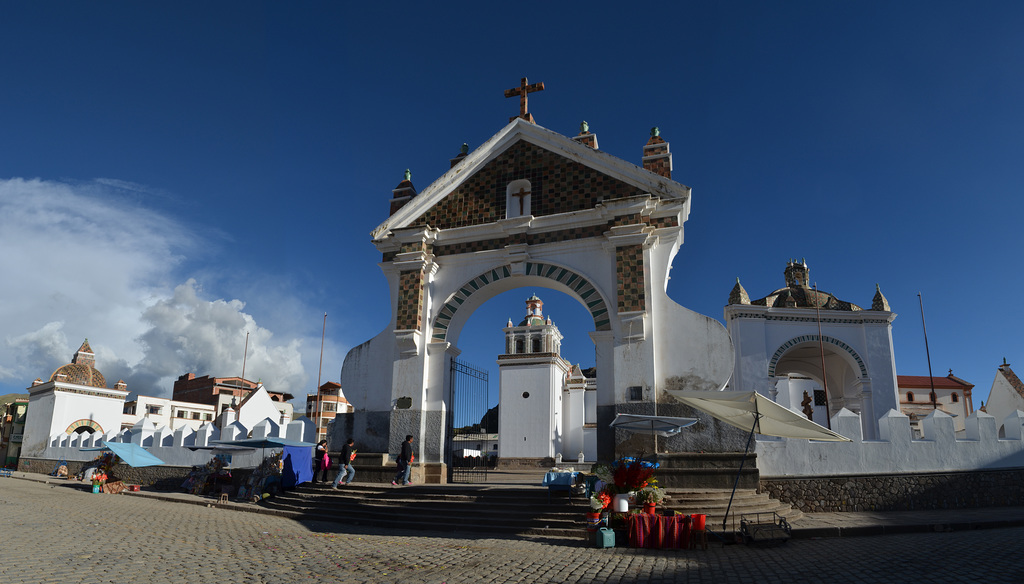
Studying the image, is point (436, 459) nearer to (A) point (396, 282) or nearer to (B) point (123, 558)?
(A) point (396, 282)

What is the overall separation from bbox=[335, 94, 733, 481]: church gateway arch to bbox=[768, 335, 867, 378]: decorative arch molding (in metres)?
10.4

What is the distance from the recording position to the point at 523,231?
13.1 meters

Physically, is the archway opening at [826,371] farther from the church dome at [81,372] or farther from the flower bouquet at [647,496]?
the church dome at [81,372]

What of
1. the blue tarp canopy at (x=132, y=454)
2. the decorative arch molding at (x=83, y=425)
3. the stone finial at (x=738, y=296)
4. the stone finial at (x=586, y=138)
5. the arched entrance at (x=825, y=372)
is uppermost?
the stone finial at (x=586, y=138)

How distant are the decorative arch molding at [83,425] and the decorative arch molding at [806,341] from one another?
28.1 meters

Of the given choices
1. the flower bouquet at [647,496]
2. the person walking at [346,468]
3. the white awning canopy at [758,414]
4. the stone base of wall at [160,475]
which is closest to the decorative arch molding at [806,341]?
the white awning canopy at [758,414]

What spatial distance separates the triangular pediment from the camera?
1302 cm

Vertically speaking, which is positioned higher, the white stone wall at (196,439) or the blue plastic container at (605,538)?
the white stone wall at (196,439)

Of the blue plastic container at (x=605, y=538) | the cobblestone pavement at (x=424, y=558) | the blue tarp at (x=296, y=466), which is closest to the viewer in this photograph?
the cobblestone pavement at (x=424, y=558)

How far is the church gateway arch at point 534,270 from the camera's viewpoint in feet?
38.3

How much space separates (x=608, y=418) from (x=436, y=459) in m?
3.67

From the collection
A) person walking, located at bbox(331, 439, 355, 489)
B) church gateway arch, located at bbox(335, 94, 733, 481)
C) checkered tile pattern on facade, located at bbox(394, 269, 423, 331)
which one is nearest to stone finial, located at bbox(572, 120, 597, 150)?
church gateway arch, located at bbox(335, 94, 733, 481)

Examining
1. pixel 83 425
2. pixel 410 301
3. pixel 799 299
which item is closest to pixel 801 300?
pixel 799 299

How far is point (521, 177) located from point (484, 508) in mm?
7121
